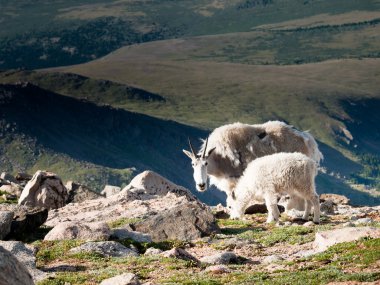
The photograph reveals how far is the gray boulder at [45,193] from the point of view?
111ft

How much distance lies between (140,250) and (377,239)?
21.7ft

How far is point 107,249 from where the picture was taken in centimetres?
2166

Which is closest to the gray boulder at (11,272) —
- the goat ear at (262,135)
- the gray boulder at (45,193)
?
the gray boulder at (45,193)

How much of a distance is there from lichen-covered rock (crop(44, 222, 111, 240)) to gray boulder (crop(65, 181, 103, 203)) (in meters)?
11.2

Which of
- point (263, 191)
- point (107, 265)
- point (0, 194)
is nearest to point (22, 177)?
point (0, 194)

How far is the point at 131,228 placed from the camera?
80.3 feet

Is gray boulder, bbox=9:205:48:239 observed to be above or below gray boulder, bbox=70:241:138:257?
below

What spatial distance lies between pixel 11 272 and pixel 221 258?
7.90 m

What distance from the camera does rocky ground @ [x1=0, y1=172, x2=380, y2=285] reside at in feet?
54.0

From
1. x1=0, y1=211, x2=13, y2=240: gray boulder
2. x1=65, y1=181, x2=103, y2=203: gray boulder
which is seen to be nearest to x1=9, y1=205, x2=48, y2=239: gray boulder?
x1=0, y1=211, x2=13, y2=240: gray boulder

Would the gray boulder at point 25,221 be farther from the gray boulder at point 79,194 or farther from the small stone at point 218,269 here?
the gray boulder at point 79,194

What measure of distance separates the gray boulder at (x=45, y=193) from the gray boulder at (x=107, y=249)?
12128 mm

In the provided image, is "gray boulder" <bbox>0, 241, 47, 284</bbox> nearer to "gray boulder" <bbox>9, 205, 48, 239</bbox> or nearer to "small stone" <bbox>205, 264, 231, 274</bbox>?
"small stone" <bbox>205, 264, 231, 274</bbox>

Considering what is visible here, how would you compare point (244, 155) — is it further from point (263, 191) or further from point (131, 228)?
point (131, 228)
